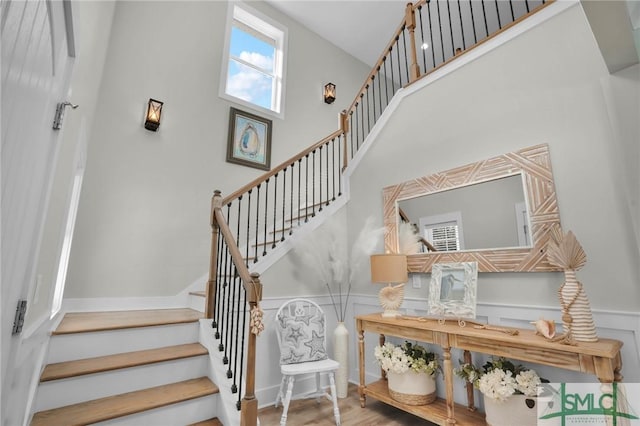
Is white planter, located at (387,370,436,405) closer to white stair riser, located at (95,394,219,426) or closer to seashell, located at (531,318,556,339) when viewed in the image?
seashell, located at (531,318,556,339)

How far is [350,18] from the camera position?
5270 millimetres

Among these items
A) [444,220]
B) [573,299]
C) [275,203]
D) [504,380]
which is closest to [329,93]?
[275,203]

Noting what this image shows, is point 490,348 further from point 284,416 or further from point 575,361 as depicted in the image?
point 284,416

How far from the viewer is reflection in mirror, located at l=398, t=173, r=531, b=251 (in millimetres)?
2428

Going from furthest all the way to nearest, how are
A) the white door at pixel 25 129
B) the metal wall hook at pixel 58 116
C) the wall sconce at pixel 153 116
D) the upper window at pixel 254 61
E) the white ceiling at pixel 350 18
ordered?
the white ceiling at pixel 350 18
the upper window at pixel 254 61
the wall sconce at pixel 153 116
the metal wall hook at pixel 58 116
the white door at pixel 25 129

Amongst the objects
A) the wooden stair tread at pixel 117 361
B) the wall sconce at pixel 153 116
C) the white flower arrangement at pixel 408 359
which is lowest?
the white flower arrangement at pixel 408 359

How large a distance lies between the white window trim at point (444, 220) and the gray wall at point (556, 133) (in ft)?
1.31

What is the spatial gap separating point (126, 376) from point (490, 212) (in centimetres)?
294

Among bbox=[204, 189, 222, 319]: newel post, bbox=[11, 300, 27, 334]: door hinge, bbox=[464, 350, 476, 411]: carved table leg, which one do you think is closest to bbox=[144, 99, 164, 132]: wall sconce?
bbox=[204, 189, 222, 319]: newel post

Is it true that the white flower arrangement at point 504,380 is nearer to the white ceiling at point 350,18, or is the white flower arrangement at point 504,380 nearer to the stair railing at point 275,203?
the stair railing at point 275,203

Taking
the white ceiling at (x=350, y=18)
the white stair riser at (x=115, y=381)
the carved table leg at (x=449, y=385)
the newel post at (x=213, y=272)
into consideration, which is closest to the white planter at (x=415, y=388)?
the carved table leg at (x=449, y=385)

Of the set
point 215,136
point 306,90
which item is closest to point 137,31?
point 215,136

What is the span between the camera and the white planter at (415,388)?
2527 mm

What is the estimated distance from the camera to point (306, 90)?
17.5 feet
